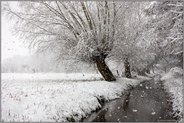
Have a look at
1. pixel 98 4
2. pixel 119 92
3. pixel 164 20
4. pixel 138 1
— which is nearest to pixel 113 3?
pixel 98 4

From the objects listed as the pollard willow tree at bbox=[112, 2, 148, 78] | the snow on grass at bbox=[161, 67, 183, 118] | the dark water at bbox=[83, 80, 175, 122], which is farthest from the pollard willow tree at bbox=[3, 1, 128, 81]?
the snow on grass at bbox=[161, 67, 183, 118]

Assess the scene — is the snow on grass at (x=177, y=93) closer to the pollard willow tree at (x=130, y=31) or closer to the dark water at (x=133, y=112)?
the dark water at (x=133, y=112)

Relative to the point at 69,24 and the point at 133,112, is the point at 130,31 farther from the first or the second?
the point at 133,112

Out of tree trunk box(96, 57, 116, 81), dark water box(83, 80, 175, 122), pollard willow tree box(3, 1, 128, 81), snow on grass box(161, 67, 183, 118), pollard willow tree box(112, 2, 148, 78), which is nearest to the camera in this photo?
dark water box(83, 80, 175, 122)

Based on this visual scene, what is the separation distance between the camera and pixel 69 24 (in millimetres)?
16906

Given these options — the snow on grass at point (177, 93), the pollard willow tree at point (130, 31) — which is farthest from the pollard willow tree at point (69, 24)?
the snow on grass at point (177, 93)

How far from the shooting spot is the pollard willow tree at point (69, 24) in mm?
16553

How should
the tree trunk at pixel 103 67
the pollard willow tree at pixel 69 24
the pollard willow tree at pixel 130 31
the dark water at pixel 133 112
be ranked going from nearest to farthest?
the dark water at pixel 133 112, the pollard willow tree at pixel 69 24, the pollard willow tree at pixel 130 31, the tree trunk at pixel 103 67

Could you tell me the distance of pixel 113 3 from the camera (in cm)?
1695

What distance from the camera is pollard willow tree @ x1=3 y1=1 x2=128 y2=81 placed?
54.3 ft

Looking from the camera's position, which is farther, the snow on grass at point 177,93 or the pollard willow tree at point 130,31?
the pollard willow tree at point 130,31

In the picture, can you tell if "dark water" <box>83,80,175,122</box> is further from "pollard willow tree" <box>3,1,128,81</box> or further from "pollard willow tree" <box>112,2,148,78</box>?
"pollard willow tree" <box>112,2,148,78</box>

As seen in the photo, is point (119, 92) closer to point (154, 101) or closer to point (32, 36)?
point (154, 101)

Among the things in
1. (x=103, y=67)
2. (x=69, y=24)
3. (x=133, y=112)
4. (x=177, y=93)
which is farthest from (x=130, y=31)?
(x=133, y=112)
